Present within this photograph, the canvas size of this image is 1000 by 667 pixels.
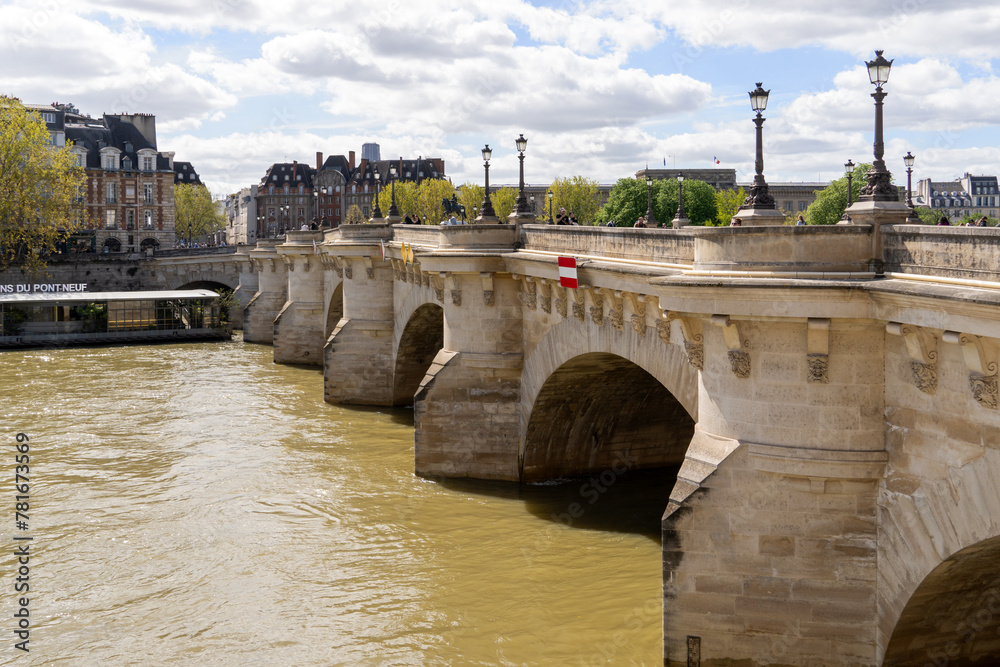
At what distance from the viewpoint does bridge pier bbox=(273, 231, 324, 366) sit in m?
45.4

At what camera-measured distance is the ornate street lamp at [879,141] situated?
10508 millimetres

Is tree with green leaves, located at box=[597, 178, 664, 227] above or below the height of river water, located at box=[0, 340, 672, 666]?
above

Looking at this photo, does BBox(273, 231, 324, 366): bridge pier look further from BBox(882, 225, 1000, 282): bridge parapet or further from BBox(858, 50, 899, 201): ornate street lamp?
BBox(882, 225, 1000, 282): bridge parapet

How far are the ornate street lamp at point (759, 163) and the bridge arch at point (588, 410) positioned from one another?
488 cm

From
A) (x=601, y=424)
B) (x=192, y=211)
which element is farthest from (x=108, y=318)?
(x=192, y=211)

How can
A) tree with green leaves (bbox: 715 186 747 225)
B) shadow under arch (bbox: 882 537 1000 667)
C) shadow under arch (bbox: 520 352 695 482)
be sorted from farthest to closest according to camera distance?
tree with green leaves (bbox: 715 186 747 225), shadow under arch (bbox: 520 352 695 482), shadow under arch (bbox: 882 537 1000 667)

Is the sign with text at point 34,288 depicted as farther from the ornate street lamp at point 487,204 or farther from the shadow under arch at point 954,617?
the shadow under arch at point 954,617

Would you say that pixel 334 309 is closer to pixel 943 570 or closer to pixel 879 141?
pixel 879 141

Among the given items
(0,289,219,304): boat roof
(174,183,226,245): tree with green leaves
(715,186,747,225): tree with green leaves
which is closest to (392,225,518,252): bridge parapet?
(0,289,219,304): boat roof

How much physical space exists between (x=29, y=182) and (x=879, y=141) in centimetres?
6092

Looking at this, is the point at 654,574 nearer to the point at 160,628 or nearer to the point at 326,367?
the point at 160,628

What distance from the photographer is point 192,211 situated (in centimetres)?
12825

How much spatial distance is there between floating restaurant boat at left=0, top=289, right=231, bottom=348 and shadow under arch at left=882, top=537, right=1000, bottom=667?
51.2 metres

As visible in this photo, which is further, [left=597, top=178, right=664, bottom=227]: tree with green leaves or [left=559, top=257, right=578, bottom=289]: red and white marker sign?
[left=597, top=178, right=664, bottom=227]: tree with green leaves
